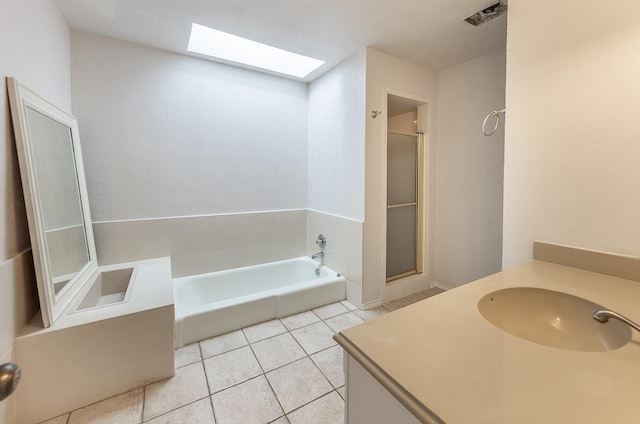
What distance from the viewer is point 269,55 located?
2.71 m

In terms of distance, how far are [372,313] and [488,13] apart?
2615 mm

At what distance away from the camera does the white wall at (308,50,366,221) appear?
252cm

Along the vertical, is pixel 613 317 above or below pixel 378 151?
below

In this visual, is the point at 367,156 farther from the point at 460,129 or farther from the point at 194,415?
the point at 194,415

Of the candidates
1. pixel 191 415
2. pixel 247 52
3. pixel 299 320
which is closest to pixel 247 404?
pixel 191 415

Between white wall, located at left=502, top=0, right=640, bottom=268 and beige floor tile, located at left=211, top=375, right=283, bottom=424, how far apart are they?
5.36 ft

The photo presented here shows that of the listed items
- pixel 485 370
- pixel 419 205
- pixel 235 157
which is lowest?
pixel 485 370

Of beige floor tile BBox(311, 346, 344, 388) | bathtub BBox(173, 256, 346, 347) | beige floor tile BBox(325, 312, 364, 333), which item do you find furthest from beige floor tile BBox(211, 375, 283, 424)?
beige floor tile BBox(325, 312, 364, 333)

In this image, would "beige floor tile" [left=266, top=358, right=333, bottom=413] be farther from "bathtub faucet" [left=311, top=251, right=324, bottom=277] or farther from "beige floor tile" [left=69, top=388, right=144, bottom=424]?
"bathtub faucet" [left=311, top=251, right=324, bottom=277]

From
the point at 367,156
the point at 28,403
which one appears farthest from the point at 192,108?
the point at 28,403

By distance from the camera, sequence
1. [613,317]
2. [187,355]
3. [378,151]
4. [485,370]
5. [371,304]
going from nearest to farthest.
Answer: [485,370] < [613,317] < [187,355] < [378,151] < [371,304]

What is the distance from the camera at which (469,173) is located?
106 inches

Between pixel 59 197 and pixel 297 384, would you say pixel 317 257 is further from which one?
pixel 59 197

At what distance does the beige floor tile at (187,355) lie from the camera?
187 cm
